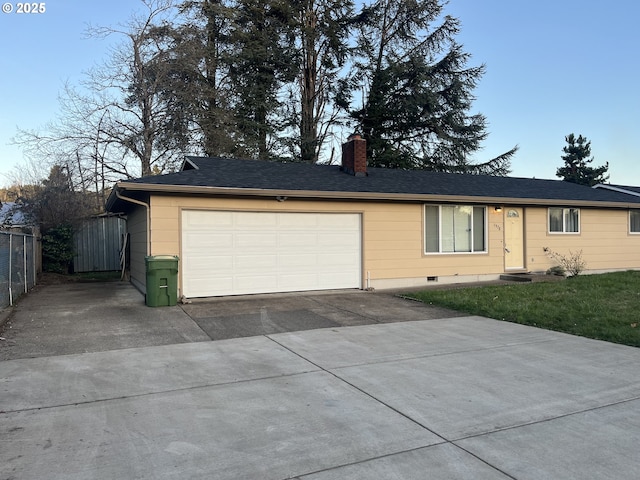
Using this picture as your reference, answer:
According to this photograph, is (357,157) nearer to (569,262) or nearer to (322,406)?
(569,262)

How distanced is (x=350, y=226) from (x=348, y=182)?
1.48 meters

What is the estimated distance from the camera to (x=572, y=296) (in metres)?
10.7

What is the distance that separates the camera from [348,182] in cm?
1328

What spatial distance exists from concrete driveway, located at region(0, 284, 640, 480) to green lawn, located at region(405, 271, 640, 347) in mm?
841

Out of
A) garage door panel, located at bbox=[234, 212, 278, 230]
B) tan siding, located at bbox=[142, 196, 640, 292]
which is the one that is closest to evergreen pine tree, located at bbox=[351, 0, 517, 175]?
tan siding, located at bbox=[142, 196, 640, 292]

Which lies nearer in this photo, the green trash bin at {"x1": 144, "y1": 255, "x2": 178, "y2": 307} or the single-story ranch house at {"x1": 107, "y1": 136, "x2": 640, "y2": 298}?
A: the green trash bin at {"x1": 144, "y1": 255, "x2": 178, "y2": 307}

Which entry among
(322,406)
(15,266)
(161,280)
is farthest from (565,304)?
(15,266)

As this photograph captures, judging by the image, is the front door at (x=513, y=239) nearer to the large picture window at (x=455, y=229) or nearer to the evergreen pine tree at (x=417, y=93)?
the large picture window at (x=455, y=229)

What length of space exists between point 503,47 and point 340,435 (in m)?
17.9

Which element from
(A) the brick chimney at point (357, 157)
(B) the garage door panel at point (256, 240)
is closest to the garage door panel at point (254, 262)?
(B) the garage door panel at point (256, 240)

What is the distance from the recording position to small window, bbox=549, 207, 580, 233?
615 inches

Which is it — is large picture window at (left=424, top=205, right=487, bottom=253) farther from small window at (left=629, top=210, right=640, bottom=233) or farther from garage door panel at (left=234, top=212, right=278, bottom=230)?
small window at (left=629, top=210, right=640, bottom=233)

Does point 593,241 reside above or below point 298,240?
below

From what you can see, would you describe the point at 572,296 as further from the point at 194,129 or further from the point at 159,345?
the point at 194,129
